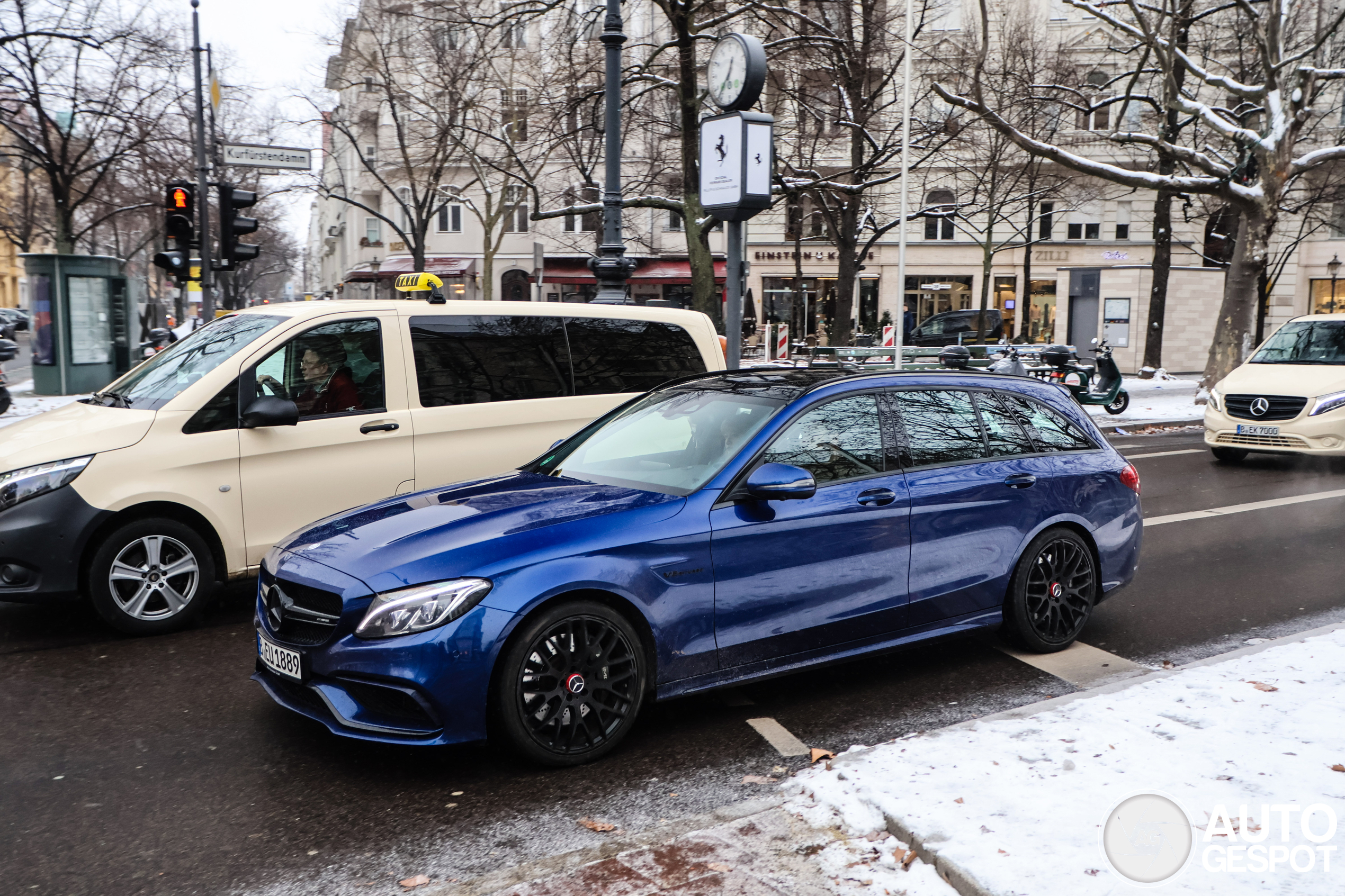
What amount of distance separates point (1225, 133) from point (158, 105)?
1036 inches

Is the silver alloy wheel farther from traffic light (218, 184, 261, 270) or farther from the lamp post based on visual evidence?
the lamp post

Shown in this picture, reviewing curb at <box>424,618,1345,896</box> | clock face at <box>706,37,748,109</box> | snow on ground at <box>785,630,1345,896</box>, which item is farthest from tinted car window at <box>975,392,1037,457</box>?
clock face at <box>706,37,748,109</box>

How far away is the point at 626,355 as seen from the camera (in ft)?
26.1

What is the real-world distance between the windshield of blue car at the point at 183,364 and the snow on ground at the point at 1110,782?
4.23 meters

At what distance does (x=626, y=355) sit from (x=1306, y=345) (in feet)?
31.6

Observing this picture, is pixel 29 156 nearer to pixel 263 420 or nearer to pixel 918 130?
pixel 918 130

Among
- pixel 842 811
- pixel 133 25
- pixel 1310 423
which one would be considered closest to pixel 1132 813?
pixel 842 811

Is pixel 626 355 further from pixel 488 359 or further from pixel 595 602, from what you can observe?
pixel 595 602

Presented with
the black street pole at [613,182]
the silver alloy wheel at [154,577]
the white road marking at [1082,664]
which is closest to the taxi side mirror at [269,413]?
the silver alloy wheel at [154,577]

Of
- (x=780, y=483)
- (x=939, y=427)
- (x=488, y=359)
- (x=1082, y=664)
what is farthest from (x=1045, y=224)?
(x=780, y=483)

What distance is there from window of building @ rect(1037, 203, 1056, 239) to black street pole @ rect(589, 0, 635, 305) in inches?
1627

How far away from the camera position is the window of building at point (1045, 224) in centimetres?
5038

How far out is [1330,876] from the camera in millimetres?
3125

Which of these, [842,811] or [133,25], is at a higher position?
[133,25]
